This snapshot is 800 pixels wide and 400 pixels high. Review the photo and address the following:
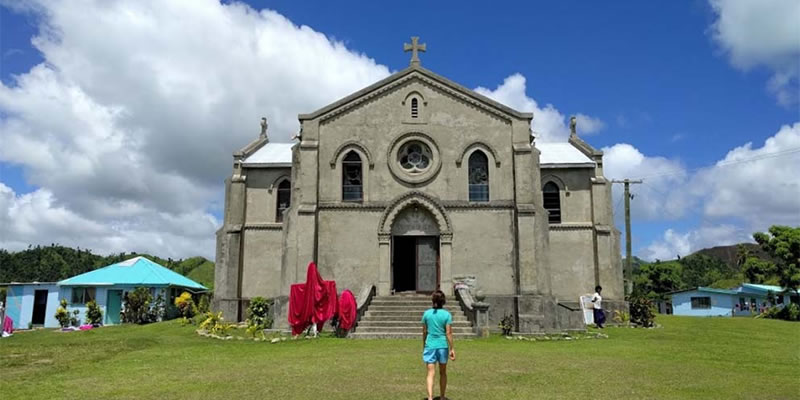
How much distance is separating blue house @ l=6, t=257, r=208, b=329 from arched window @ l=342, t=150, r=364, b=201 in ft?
53.7

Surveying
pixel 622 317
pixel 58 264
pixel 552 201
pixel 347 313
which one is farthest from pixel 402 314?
pixel 58 264

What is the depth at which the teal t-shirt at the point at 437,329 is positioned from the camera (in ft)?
28.1

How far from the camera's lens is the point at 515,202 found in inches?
882

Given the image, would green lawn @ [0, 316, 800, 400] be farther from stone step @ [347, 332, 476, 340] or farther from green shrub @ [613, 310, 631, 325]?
green shrub @ [613, 310, 631, 325]

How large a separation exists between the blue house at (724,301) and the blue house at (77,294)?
42.5 m

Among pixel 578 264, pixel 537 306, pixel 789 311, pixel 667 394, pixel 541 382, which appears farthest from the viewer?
pixel 789 311

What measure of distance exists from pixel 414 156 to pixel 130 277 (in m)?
20.3

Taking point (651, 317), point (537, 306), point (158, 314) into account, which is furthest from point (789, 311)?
point (158, 314)

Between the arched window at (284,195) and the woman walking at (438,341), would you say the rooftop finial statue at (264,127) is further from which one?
the woman walking at (438,341)

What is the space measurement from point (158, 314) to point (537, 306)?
22.5m

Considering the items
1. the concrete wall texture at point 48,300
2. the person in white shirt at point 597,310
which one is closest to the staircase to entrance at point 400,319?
the person in white shirt at point 597,310

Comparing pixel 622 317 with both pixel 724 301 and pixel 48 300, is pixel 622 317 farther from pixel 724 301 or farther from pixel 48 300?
pixel 48 300

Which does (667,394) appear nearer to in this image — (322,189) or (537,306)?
(537,306)

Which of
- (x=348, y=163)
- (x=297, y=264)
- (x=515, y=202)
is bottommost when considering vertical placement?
(x=297, y=264)
